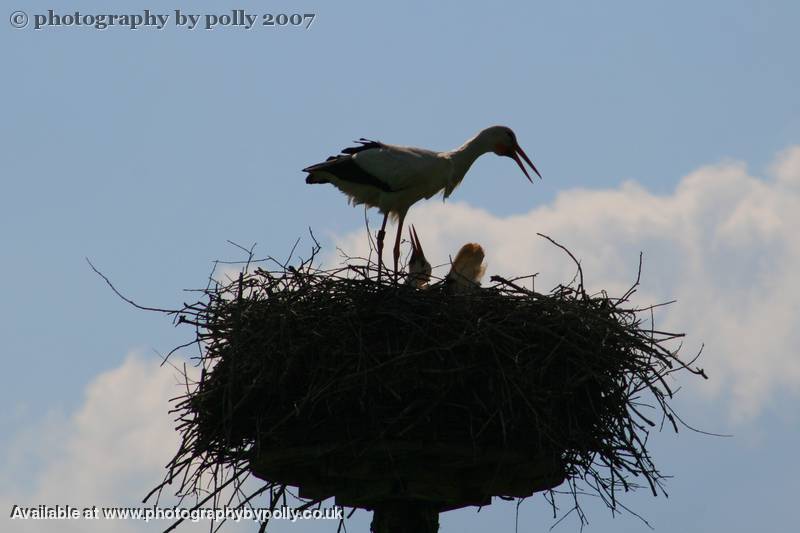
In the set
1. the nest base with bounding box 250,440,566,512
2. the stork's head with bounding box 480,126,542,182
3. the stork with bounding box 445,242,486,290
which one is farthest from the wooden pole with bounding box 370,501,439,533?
the stork's head with bounding box 480,126,542,182

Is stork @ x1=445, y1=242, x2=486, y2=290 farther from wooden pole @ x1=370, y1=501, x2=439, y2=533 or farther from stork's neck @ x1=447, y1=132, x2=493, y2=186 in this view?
wooden pole @ x1=370, y1=501, x2=439, y2=533

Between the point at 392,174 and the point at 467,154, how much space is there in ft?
2.81

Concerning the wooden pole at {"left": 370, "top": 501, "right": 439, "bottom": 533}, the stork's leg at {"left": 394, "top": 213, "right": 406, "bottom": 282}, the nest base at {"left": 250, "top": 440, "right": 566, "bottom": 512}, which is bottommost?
the wooden pole at {"left": 370, "top": 501, "right": 439, "bottom": 533}

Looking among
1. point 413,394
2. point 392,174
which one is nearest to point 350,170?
point 392,174

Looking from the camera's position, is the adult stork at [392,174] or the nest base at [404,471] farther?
the adult stork at [392,174]

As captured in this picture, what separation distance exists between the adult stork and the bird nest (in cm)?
191

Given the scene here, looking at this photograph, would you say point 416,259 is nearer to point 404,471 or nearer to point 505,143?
point 505,143

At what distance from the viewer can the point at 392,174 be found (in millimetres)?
9547

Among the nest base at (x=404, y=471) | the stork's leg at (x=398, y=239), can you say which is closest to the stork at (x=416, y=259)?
the stork's leg at (x=398, y=239)

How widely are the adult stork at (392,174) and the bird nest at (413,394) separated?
1.91 meters

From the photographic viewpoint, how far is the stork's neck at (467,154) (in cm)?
1005

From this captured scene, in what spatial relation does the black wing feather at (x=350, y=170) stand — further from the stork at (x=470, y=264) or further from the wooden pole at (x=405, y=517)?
the wooden pole at (x=405, y=517)

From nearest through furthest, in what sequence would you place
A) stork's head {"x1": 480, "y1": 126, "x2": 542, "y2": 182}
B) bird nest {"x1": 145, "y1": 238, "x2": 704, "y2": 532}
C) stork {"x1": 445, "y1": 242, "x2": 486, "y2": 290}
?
bird nest {"x1": 145, "y1": 238, "x2": 704, "y2": 532}, stork {"x1": 445, "y1": 242, "x2": 486, "y2": 290}, stork's head {"x1": 480, "y1": 126, "x2": 542, "y2": 182}

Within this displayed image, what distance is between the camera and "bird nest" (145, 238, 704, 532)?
7.04 metres
